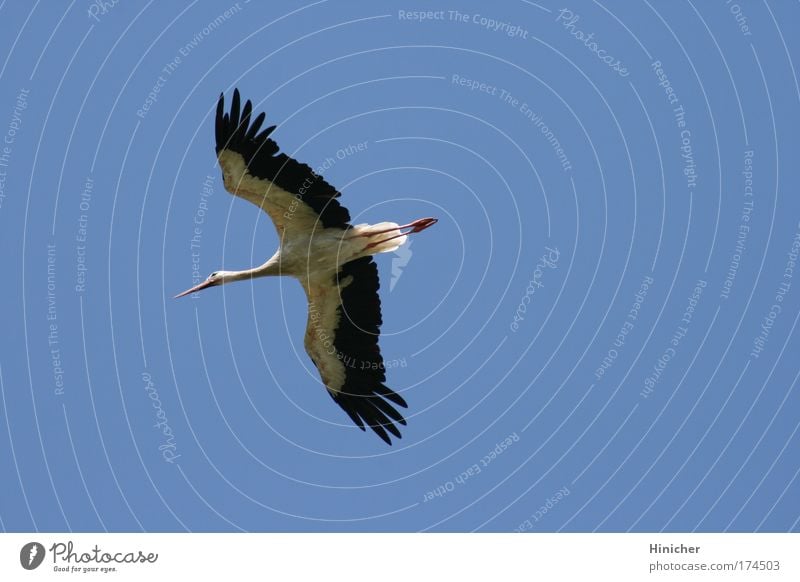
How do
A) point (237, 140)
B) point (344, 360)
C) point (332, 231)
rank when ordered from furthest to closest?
point (344, 360) → point (332, 231) → point (237, 140)

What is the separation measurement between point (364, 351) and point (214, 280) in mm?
2638

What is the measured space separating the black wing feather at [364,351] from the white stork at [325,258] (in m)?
0.02

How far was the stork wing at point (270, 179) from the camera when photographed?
17.1m

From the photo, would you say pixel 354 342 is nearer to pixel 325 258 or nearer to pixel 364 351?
pixel 364 351

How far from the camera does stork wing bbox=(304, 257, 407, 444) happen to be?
1916 centimetres

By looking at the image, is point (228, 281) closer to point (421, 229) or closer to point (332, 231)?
point (332, 231)
